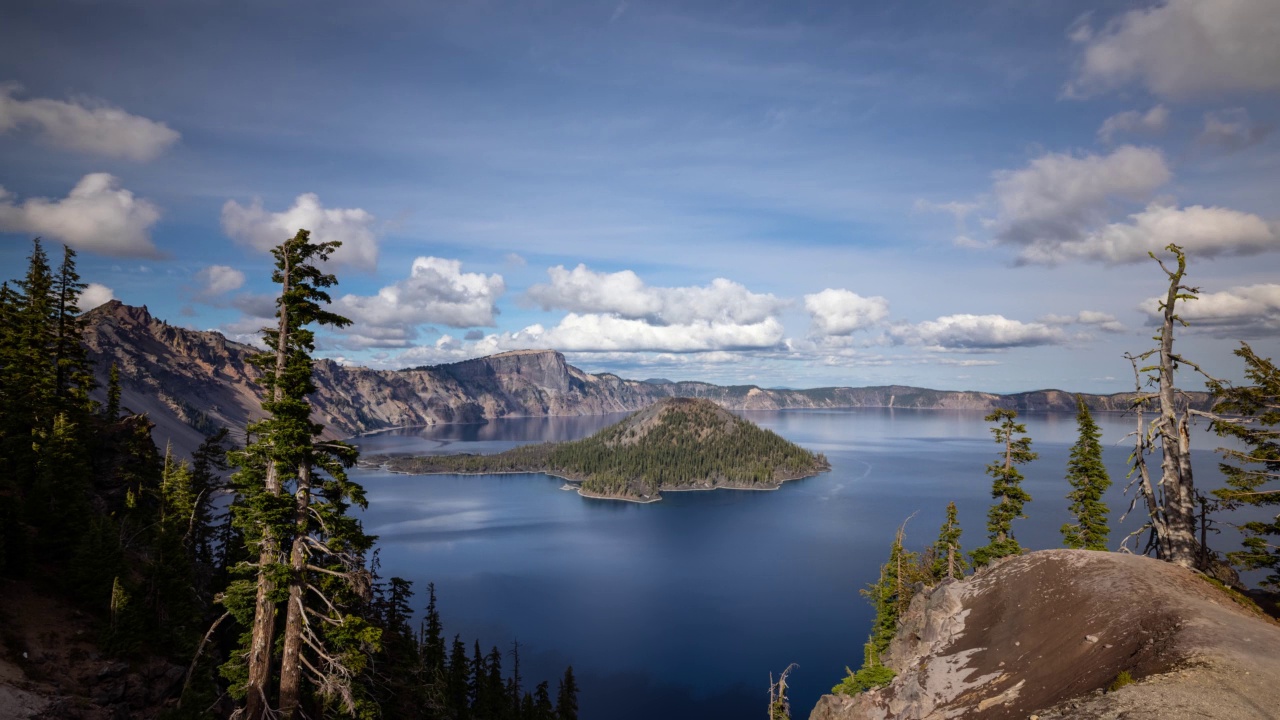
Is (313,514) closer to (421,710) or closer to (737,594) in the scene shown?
(421,710)

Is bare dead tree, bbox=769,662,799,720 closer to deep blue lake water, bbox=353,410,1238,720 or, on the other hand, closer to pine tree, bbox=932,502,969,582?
pine tree, bbox=932,502,969,582

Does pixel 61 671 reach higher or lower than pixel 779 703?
higher

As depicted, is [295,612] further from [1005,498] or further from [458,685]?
[458,685]

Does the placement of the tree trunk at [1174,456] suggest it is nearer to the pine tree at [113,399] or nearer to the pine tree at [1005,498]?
the pine tree at [1005,498]

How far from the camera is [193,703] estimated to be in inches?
981

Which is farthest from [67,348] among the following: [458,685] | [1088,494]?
[1088,494]

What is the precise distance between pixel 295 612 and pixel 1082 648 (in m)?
23.9

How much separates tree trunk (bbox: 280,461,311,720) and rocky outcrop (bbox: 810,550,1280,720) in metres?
19.9

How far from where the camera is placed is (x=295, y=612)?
14719 mm

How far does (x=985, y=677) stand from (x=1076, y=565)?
6.51 m

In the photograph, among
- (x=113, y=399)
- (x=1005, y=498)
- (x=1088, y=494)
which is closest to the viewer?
(x=1088, y=494)

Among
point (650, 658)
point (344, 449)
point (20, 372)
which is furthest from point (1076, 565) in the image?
point (650, 658)

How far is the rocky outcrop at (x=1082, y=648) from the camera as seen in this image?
1488cm

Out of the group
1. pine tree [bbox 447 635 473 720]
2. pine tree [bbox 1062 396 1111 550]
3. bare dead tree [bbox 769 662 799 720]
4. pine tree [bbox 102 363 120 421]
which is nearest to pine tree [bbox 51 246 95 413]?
pine tree [bbox 102 363 120 421]
